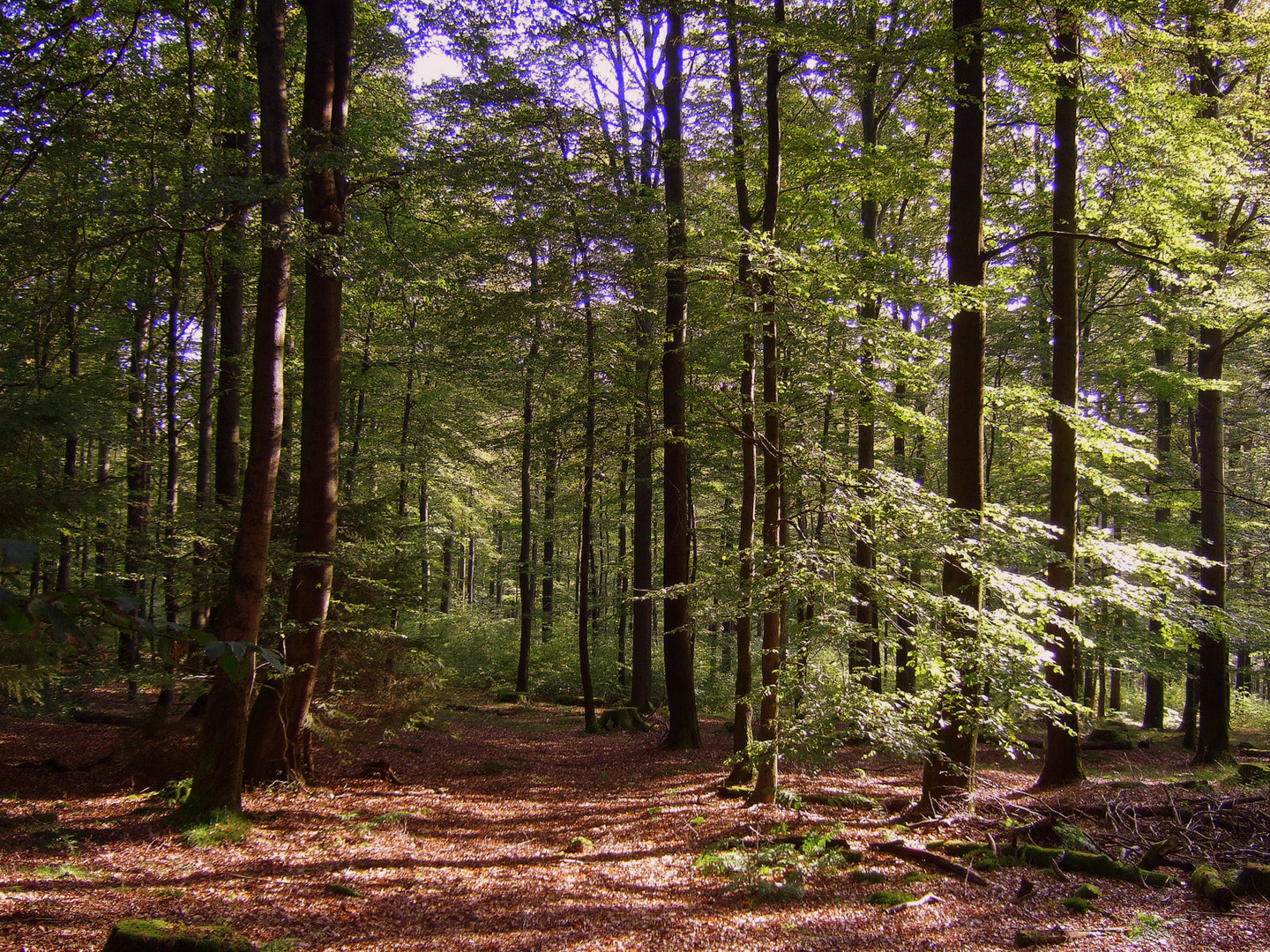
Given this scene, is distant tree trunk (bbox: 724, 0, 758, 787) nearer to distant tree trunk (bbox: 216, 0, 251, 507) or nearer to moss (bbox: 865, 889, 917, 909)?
moss (bbox: 865, 889, 917, 909)

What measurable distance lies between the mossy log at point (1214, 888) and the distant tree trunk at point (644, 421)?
27.2 ft

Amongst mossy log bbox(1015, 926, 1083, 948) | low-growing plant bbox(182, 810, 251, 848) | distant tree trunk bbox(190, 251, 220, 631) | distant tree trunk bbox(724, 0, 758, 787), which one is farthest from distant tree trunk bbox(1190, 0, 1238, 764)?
distant tree trunk bbox(190, 251, 220, 631)

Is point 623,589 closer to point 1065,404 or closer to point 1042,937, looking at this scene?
point 1065,404

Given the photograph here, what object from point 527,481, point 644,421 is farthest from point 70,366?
point 644,421

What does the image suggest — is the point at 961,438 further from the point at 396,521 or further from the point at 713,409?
the point at 396,521

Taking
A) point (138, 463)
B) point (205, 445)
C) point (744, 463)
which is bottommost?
point (138, 463)

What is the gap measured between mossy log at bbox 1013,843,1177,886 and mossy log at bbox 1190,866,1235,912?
215 mm

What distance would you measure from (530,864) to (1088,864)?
5.29m

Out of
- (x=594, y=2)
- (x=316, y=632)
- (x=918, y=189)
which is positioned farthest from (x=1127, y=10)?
(x=316, y=632)

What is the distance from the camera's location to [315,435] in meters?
8.62

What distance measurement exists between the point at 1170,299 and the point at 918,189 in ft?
15.4

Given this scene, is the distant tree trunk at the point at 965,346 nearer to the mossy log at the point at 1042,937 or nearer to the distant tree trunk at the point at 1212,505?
the mossy log at the point at 1042,937

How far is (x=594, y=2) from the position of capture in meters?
11.2

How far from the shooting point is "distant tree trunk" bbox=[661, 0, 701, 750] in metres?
12.0
